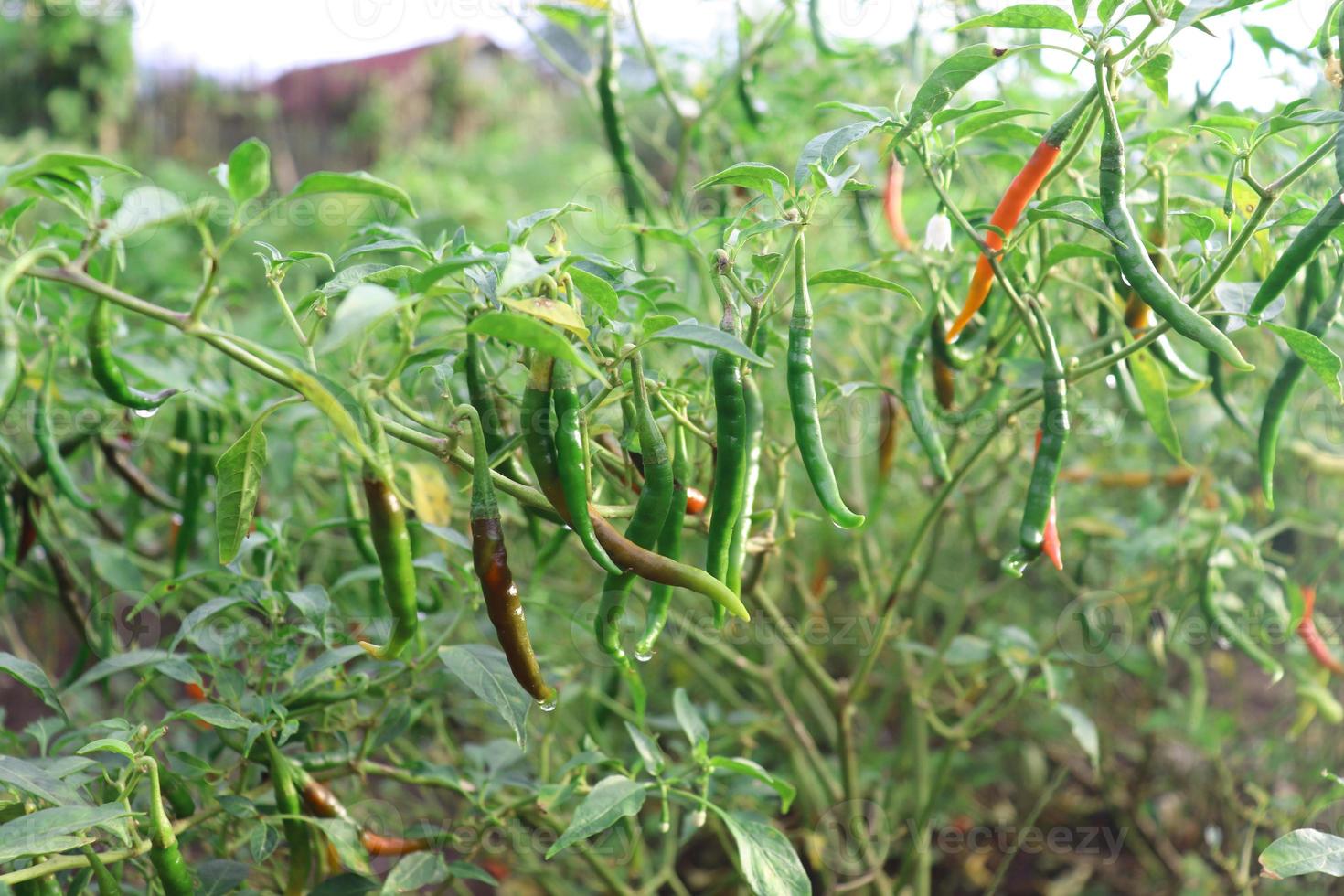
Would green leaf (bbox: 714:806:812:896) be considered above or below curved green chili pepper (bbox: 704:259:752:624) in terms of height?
below

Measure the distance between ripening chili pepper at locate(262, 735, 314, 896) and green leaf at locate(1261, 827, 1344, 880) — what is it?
0.89 metres

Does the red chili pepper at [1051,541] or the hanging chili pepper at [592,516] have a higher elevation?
the hanging chili pepper at [592,516]

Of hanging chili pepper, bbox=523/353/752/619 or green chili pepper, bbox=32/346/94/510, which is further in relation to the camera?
green chili pepper, bbox=32/346/94/510

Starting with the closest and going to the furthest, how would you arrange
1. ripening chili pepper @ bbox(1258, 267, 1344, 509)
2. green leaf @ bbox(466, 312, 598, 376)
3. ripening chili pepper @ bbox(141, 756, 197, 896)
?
green leaf @ bbox(466, 312, 598, 376) → ripening chili pepper @ bbox(141, 756, 197, 896) → ripening chili pepper @ bbox(1258, 267, 1344, 509)

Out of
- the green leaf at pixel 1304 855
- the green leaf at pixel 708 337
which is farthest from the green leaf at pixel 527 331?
the green leaf at pixel 1304 855

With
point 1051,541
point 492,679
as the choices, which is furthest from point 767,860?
point 1051,541

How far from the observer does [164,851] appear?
0.88 meters

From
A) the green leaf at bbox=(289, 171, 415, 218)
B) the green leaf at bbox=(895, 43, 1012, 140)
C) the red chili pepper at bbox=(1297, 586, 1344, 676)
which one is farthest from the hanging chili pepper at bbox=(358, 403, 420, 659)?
the red chili pepper at bbox=(1297, 586, 1344, 676)

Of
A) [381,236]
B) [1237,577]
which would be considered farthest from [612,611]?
[1237,577]

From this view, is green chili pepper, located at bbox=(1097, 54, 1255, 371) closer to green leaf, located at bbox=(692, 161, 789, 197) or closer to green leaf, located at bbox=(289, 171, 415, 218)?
green leaf, located at bbox=(692, 161, 789, 197)

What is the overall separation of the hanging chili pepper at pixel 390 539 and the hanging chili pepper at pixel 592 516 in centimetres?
11

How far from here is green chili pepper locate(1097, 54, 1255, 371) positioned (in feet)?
2.66

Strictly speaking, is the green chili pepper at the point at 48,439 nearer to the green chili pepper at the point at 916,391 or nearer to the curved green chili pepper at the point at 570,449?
the curved green chili pepper at the point at 570,449

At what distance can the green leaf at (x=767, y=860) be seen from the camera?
958 millimetres
